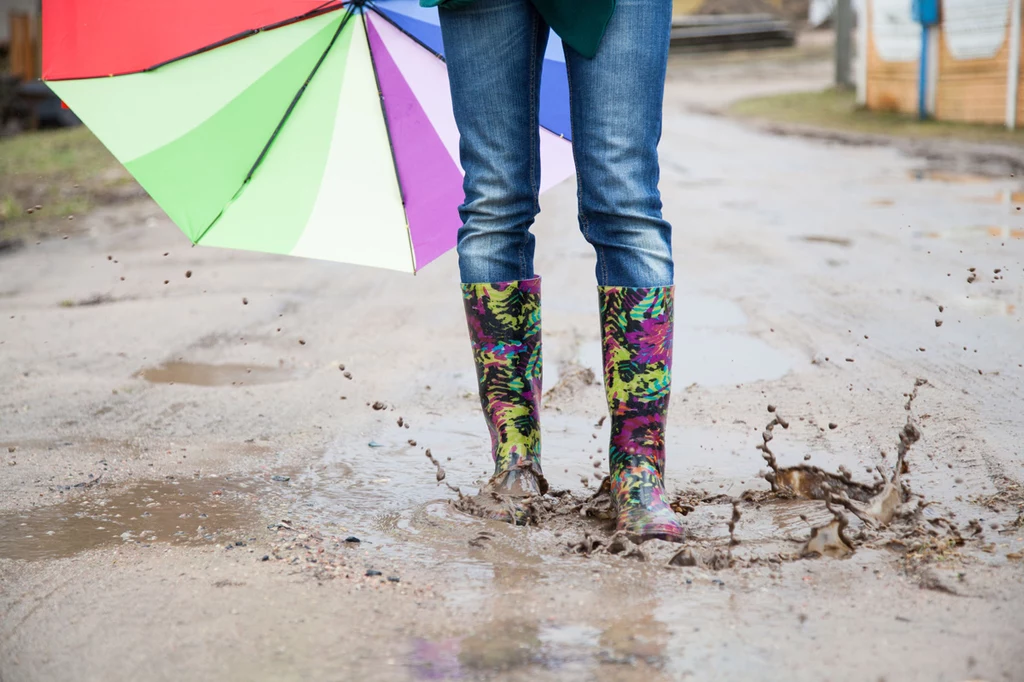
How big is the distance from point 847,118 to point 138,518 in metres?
11.1

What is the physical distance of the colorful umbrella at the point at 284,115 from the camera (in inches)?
102

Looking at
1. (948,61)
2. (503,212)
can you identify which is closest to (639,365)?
(503,212)

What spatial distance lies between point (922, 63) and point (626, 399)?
35.6 feet

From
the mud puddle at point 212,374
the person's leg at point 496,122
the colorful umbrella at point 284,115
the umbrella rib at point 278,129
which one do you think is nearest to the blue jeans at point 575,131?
the person's leg at point 496,122

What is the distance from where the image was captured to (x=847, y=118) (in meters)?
12.1

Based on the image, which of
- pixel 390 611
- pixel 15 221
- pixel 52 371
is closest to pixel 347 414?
pixel 52 371

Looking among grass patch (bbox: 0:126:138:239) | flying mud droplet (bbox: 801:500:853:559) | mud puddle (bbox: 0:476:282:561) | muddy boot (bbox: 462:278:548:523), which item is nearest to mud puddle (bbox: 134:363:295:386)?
mud puddle (bbox: 0:476:282:561)

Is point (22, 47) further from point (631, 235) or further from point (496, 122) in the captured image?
point (631, 235)

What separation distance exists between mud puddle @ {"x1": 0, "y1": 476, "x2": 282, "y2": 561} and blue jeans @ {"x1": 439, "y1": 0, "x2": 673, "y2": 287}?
2.23 ft

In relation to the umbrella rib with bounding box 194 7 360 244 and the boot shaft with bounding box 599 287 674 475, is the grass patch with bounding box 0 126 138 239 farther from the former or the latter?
the boot shaft with bounding box 599 287 674 475

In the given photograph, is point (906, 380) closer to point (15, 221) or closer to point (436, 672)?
point (436, 672)

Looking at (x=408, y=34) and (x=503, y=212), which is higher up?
(x=408, y=34)

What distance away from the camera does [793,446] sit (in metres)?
2.65

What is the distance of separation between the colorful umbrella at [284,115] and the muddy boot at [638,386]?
2.31ft
